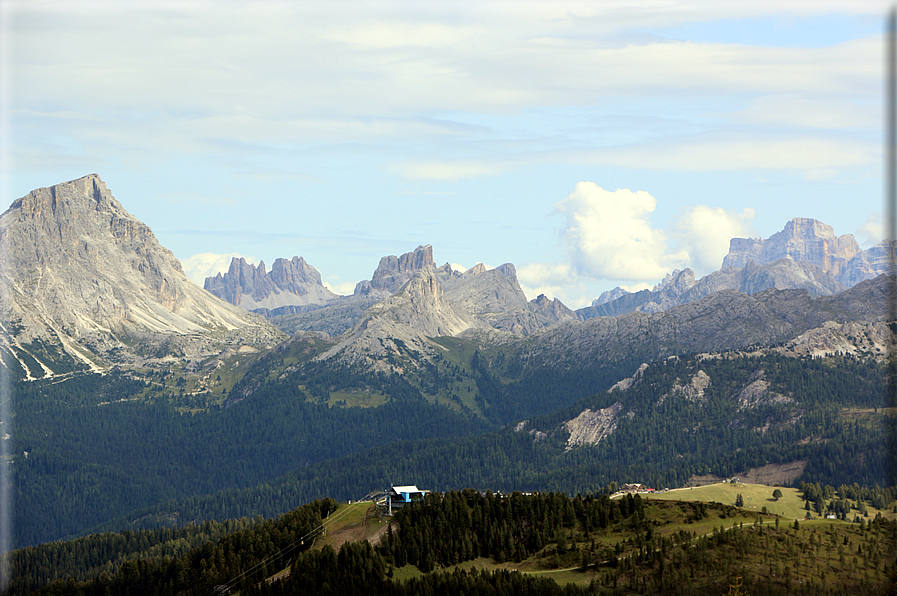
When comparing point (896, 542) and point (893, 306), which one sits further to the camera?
point (896, 542)

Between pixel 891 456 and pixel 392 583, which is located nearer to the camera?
pixel 891 456

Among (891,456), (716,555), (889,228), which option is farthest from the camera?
(716,555)

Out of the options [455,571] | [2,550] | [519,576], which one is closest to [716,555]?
[519,576]

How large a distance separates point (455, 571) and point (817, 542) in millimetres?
77810

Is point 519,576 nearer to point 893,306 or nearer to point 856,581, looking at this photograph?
point 856,581

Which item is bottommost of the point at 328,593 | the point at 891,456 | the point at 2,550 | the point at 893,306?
the point at 328,593

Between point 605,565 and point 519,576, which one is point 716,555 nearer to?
point 605,565

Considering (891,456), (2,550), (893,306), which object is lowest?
(2,550)

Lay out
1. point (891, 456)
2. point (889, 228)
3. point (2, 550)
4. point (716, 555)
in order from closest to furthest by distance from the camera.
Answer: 1. point (889, 228)
2. point (891, 456)
3. point (2, 550)
4. point (716, 555)

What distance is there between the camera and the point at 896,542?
184375 millimetres

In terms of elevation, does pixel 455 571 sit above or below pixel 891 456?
below

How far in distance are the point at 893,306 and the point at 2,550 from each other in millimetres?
161588

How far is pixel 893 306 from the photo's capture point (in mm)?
107250

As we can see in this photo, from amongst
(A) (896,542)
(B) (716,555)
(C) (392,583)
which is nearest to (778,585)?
(B) (716,555)
